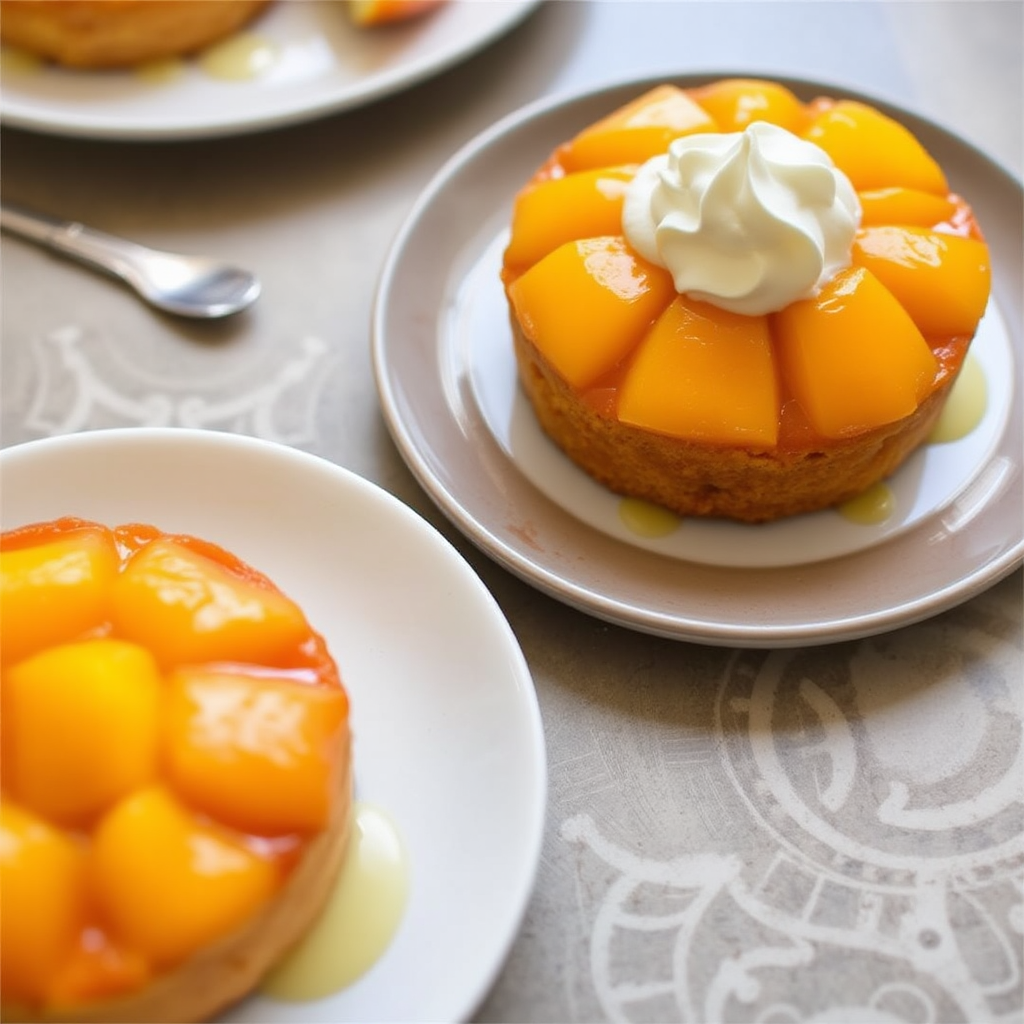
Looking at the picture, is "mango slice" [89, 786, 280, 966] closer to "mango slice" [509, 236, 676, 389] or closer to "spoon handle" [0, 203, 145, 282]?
"mango slice" [509, 236, 676, 389]

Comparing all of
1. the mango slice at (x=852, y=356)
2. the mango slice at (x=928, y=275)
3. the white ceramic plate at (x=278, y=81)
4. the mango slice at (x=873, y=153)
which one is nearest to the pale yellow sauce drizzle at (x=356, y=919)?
the mango slice at (x=852, y=356)

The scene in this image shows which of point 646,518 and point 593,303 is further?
point 646,518

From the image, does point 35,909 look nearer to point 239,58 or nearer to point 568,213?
point 568,213

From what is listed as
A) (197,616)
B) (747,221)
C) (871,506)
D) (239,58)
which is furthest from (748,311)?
(239,58)

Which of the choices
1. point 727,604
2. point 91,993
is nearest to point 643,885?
point 727,604

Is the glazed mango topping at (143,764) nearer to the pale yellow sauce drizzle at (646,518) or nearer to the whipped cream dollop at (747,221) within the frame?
the pale yellow sauce drizzle at (646,518)

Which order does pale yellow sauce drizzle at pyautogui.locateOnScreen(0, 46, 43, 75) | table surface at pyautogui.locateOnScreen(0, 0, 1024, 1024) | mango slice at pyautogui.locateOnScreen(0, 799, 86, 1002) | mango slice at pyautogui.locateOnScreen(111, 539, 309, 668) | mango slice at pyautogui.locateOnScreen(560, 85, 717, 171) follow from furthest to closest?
pale yellow sauce drizzle at pyautogui.locateOnScreen(0, 46, 43, 75) < mango slice at pyautogui.locateOnScreen(560, 85, 717, 171) < table surface at pyautogui.locateOnScreen(0, 0, 1024, 1024) < mango slice at pyautogui.locateOnScreen(111, 539, 309, 668) < mango slice at pyautogui.locateOnScreen(0, 799, 86, 1002)

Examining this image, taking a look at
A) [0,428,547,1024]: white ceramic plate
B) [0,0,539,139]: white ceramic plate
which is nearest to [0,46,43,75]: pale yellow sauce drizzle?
[0,0,539,139]: white ceramic plate

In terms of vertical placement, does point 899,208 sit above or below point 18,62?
above
